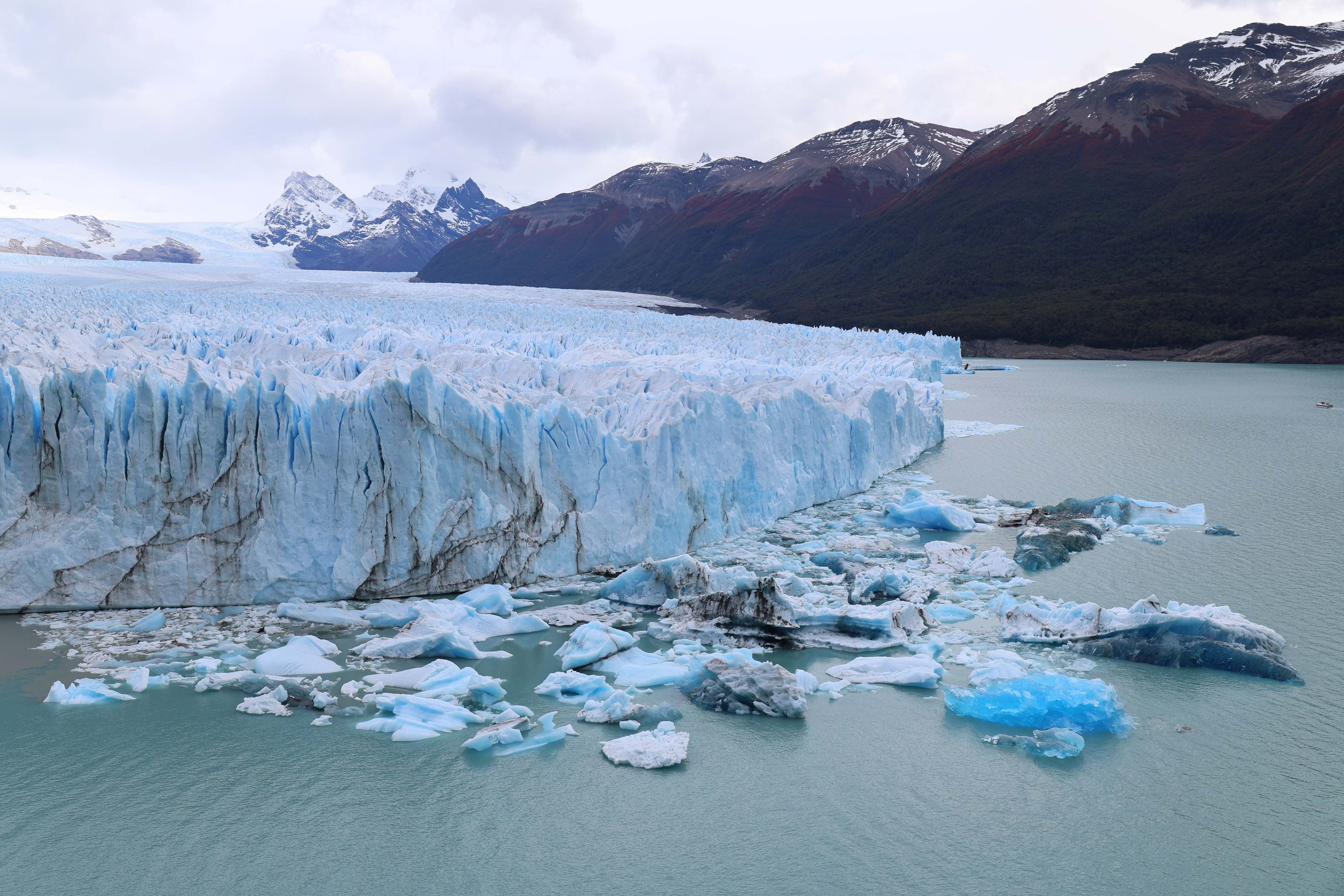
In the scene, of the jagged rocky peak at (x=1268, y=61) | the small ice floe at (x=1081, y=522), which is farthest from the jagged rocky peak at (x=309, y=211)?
the small ice floe at (x=1081, y=522)

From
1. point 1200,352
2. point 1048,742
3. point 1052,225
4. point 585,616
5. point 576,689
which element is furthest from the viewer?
point 1052,225

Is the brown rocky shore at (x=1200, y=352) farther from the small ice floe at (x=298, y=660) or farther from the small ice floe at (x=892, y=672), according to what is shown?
the small ice floe at (x=298, y=660)

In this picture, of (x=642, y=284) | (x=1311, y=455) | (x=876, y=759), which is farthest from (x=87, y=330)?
(x=642, y=284)

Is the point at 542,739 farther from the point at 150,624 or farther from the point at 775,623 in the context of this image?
the point at 150,624

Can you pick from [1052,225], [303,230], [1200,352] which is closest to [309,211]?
[303,230]

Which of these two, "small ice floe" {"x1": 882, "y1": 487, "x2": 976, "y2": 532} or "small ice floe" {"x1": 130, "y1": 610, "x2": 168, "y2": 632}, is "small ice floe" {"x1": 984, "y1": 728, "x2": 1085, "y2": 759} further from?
"small ice floe" {"x1": 130, "y1": 610, "x2": 168, "y2": 632}

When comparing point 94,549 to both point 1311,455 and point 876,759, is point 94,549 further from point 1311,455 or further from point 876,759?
point 1311,455
